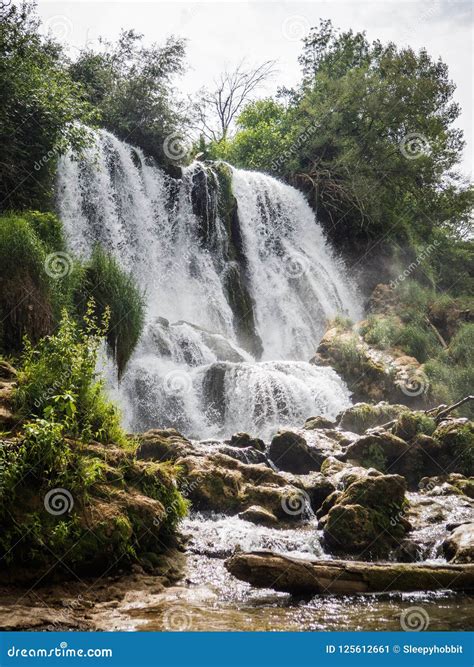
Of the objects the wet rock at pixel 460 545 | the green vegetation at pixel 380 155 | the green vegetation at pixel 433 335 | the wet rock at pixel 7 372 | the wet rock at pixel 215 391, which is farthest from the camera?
the green vegetation at pixel 380 155

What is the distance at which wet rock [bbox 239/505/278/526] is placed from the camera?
25.0 feet

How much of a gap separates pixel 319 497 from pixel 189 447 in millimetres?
2038

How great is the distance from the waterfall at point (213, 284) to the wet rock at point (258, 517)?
5450 mm

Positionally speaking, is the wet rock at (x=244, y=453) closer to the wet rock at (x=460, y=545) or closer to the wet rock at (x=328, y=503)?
the wet rock at (x=328, y=503)

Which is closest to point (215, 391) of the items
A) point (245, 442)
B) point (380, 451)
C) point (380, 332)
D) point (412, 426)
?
point (245, 442)

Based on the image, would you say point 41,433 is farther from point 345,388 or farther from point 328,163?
point 328,163

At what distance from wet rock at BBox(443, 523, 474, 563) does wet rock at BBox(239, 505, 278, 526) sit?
2123 mm

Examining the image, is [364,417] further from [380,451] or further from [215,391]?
[215,391]

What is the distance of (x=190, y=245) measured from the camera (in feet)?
65.7

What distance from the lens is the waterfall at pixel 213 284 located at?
1364 cm

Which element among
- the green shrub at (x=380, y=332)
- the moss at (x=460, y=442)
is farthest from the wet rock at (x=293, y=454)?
the green shrub at (x=380, y=332)

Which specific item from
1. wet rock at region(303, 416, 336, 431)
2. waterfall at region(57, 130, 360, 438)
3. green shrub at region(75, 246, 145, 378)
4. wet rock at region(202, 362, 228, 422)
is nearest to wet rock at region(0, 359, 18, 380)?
green shrub at region(75, 246, 145, 378)

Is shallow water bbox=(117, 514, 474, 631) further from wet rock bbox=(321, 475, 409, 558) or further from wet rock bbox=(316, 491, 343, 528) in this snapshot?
wet rock bbox=(316, 491, 343, 528)

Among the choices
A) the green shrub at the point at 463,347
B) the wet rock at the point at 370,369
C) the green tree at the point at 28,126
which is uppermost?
the green tree at the point at 28,126
